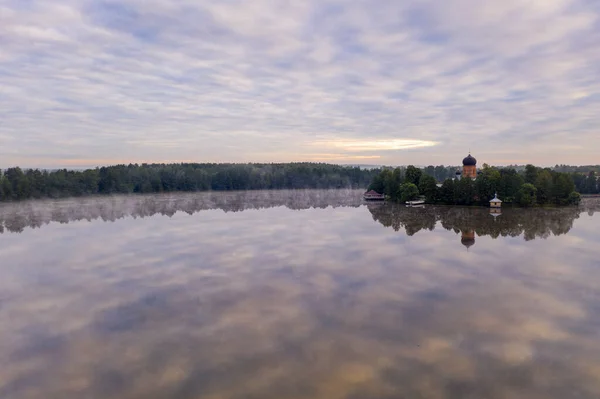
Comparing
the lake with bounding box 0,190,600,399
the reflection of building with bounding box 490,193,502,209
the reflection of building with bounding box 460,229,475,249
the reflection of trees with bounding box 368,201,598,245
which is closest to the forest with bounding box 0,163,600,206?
the reflection of building with bounding box 490,193,502,209

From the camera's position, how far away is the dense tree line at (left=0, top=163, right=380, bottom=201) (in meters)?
97.9

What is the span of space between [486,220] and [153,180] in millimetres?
100753

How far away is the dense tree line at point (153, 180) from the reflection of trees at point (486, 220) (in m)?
79.4

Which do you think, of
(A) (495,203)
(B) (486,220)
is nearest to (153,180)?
(A) (495,203)

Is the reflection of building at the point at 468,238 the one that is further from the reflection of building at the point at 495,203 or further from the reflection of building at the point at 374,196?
the reflection of building at the point at 374,196

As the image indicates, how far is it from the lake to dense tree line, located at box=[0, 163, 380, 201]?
7033 cm

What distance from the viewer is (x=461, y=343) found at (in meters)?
16.8

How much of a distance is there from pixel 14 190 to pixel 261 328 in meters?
100

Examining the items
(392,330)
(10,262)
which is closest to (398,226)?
(392,330)

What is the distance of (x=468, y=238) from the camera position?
3975cm

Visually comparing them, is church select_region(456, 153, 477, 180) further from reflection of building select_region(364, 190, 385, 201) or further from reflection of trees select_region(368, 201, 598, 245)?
reflection of trees select_region(368, 201, 598, 245)

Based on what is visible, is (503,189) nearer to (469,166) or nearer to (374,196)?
(469,166)

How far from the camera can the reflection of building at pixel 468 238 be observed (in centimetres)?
3675

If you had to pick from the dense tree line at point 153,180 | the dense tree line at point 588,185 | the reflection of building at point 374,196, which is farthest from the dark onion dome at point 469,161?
the dense tree line at point 153,180
